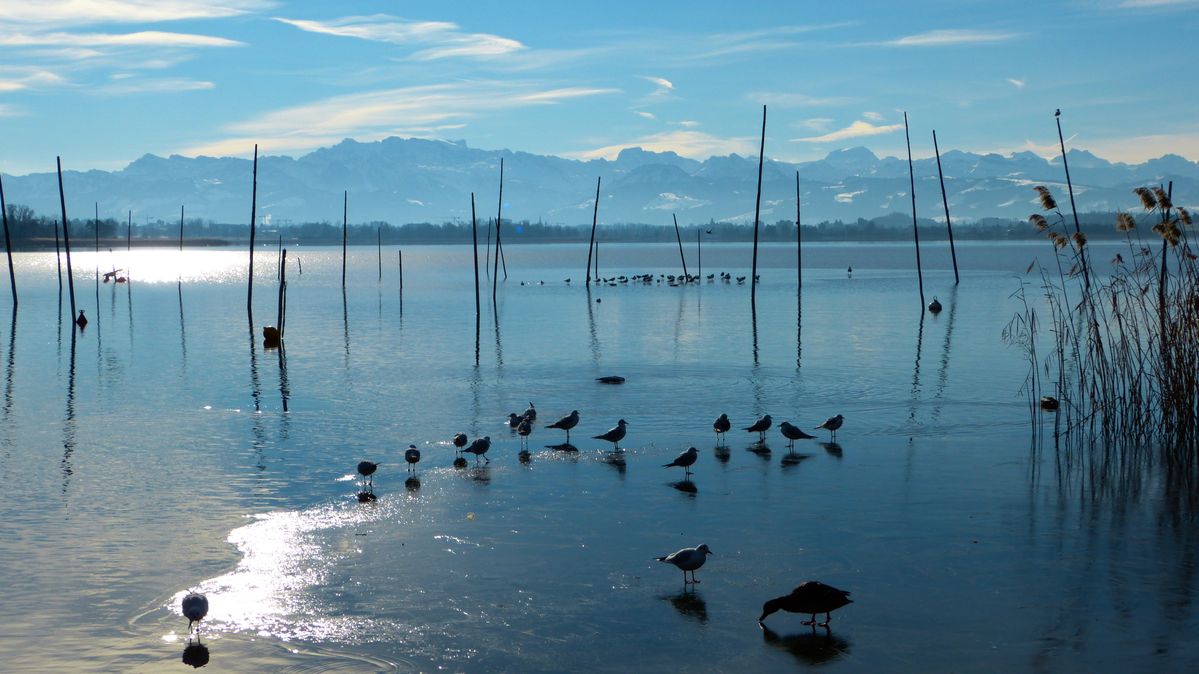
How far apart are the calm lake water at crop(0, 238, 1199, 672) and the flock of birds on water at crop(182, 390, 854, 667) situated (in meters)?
0.18

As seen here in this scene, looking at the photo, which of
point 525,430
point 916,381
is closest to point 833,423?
point 525,430

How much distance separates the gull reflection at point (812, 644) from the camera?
369 inches

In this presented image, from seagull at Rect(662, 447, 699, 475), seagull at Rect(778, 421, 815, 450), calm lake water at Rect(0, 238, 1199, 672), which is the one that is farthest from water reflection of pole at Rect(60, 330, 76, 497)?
seagull at Rect(778, 421, 815, 450)

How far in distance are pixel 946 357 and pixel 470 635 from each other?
2399 cm

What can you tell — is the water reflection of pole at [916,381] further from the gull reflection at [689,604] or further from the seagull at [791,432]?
the gull reflection at [689,604]

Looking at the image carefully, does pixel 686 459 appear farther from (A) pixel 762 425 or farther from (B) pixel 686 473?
(A) pixel 762 425

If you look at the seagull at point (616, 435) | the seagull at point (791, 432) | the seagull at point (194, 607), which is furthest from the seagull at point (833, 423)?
the seagull at point (194, 607)

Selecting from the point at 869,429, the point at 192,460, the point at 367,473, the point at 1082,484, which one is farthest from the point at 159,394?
the point at 1082,484

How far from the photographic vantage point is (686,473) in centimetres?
1617

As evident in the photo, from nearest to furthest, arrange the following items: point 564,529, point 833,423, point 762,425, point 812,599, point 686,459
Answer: point 812,599 → point 564,529 → point 686,459 → point 762,425 → point 833,423

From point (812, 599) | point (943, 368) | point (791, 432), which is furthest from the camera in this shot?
point (943, 368)

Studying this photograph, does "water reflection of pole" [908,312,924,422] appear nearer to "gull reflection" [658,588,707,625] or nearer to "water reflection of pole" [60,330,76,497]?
"gull reflection" [658,588,707,625]

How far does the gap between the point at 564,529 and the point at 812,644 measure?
426 cm

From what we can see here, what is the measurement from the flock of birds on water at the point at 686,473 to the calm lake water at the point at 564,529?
182 mm
